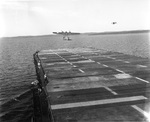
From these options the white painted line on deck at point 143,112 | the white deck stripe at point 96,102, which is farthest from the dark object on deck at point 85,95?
the white painted line on deck at point 143,112

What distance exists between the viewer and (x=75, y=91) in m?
20.9

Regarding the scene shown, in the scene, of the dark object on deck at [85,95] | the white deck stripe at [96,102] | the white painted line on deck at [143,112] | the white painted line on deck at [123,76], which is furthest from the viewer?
the white painted line on deck at [123,76]

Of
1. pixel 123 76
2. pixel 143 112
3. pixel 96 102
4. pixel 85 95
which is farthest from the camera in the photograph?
pixel 123 76

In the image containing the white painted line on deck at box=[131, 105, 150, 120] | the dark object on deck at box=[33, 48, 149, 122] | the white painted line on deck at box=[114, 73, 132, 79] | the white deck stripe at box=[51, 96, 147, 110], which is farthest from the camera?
the white painted line on deck at box=[114, 73, 132, 79]

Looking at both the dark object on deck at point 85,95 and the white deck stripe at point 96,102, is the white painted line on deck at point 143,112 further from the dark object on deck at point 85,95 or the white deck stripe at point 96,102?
the white deck stripe at point 96,102

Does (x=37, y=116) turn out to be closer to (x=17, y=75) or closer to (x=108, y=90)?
(x=108, y=90)

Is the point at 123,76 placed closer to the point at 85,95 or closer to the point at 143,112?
the point at 85,95

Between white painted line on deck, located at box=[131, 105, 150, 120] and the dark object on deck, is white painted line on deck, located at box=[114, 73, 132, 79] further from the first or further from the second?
white painted line on deck, located at box=[131, 105, 150, 120]

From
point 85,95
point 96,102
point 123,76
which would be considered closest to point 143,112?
point 96,102

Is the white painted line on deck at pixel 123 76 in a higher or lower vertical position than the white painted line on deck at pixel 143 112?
lower

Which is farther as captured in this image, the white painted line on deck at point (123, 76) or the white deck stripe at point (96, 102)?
the white painted line on deck at point (123, 76)

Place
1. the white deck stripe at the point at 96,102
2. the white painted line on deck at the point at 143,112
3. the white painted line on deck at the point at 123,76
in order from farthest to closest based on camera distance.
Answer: the white painted line on deck at the point at 123,76
the white deck stripe at the point at 96,102
the white painted line on deck at the point at 143,112

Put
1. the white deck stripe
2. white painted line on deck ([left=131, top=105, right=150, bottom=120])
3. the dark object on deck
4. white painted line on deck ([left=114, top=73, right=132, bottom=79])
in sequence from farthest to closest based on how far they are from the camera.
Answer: white painted line on deck ([left=114, top=73, right=132, bottom=79])
the white deck stripe
the dark object on deck
white painted line on deck ([left=131, top=105, right=150, bottom=120])

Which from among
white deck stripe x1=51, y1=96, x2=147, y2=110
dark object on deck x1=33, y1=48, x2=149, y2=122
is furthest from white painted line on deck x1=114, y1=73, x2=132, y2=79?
white deck stripe x1=51, y1=96, x2=147, y2=110
